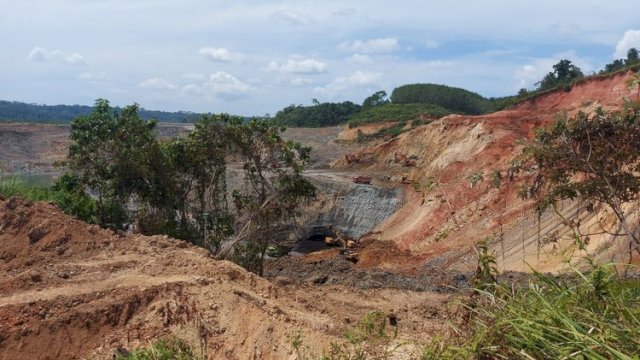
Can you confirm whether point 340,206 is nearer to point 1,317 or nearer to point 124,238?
point 124,238

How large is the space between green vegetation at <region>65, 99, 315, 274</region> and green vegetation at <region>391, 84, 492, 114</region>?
64.9 meters

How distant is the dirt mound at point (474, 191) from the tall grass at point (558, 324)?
1242cm

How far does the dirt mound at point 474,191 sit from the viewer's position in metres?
21.6

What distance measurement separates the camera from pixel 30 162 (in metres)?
68.6

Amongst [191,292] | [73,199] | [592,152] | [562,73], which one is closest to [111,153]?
[73,199]

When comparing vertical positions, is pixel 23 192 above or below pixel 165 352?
above

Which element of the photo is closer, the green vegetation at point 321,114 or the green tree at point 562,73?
the green tree at point 562,73

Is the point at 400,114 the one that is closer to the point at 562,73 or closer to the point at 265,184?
the point at 562,73

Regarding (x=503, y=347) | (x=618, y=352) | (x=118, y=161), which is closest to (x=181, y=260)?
(x=118, y=161)

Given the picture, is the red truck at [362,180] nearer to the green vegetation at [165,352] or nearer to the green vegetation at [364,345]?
the green vegetation at [364,345]

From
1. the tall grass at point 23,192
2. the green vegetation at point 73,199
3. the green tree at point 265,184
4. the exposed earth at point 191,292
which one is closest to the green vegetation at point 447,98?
the exposed earth at point 191,292

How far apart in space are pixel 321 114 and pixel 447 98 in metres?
16.9

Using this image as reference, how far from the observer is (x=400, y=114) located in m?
67.2

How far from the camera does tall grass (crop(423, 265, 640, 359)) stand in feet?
11.8
